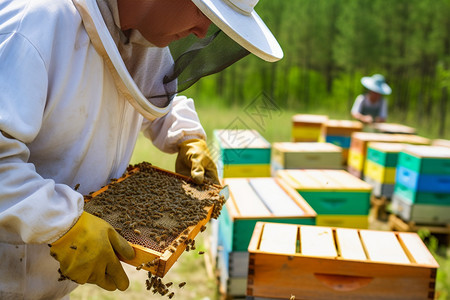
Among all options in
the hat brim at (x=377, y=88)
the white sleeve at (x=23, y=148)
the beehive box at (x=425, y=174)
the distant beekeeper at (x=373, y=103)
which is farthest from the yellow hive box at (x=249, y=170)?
the hat brim at (x=377, y=88)

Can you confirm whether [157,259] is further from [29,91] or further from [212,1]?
[212,1]

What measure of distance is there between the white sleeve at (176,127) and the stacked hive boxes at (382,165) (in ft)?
11.4

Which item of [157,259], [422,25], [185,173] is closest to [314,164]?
[185,173]

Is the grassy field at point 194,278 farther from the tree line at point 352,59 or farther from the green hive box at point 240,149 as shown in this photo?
the tree line at point 352,59

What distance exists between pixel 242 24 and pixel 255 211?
1.50m

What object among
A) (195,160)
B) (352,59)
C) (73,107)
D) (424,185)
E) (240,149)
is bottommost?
(424,185)

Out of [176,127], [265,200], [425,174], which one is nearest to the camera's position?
[176,127]

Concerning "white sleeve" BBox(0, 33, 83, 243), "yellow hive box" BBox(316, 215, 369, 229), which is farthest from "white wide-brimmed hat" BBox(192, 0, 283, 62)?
"yellow hive box" BBox(316, 215, 369, 229)

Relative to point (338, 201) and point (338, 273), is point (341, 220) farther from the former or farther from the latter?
point (338, 273)

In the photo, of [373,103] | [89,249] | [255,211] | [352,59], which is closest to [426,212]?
[255,211]

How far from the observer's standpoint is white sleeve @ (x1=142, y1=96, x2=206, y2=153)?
6.77 feet

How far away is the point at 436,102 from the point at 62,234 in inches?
831

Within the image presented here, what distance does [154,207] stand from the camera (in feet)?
4.88

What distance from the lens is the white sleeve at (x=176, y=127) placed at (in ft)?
6.77
